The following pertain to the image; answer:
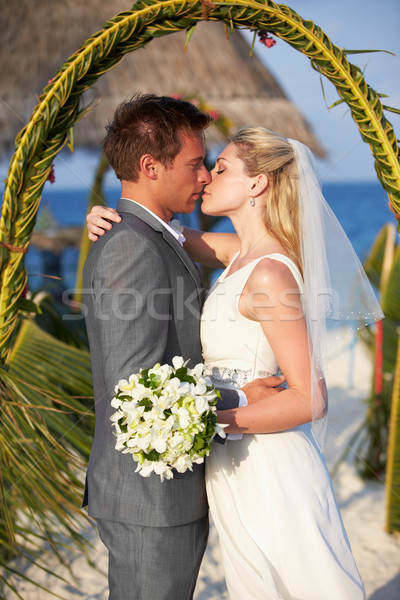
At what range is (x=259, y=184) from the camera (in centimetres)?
227

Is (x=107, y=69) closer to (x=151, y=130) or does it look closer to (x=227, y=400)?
(x=151, y=130)

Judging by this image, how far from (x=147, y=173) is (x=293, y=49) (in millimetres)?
690

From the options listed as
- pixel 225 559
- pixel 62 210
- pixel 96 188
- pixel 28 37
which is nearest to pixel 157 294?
pixel 225 559

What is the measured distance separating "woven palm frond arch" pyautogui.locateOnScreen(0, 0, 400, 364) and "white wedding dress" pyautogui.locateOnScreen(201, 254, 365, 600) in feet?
1.87

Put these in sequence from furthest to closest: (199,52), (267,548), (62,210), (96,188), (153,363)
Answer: (62,210) < (199,52) < (96,188) < (267,548) < (153,363)

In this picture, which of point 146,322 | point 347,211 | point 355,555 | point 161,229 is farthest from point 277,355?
point 347,211

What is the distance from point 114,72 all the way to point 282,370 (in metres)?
5.57

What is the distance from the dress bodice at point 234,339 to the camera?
6.95 ft

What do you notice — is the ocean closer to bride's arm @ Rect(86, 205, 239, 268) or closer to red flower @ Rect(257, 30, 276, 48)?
bride's arm @ Rect(86, 205, 239, 268)

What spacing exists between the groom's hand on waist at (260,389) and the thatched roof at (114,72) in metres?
4.88

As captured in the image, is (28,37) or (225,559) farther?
(28,37)

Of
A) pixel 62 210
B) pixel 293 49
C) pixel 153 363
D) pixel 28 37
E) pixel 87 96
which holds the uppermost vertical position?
pixel 62 210

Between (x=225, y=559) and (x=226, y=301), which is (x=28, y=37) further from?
(x=225, y=559)

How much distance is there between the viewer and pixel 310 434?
2254mm
